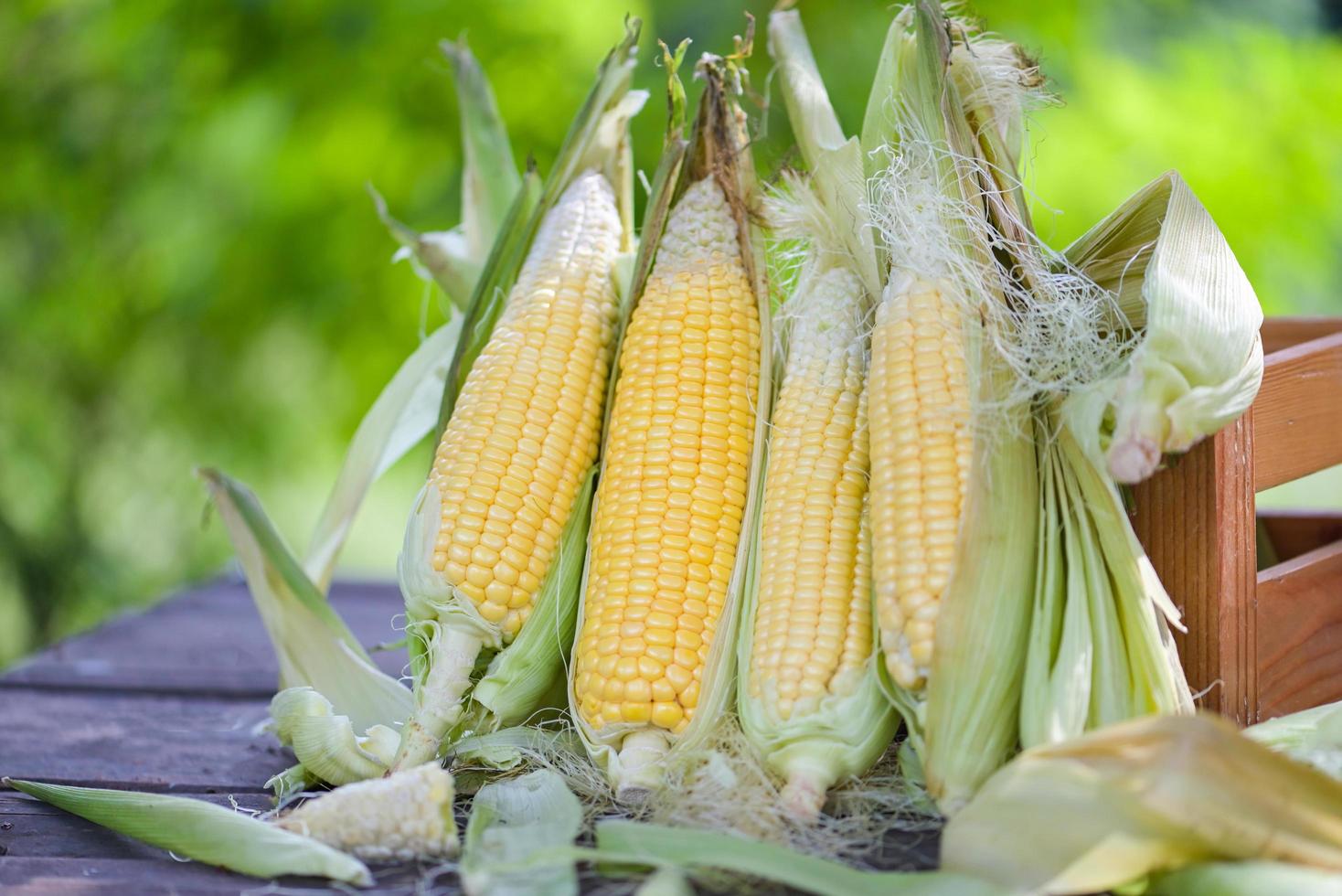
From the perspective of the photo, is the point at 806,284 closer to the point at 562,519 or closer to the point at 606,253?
the point at 606,253

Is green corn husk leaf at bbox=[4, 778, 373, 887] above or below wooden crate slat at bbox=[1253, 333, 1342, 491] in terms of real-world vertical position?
below

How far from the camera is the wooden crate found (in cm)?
117

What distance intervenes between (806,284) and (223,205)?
285cm

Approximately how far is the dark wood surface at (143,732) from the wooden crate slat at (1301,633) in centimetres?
98

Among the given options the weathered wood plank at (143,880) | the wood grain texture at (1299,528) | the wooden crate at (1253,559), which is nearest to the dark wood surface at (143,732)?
the weathered wood plank at (143,880)

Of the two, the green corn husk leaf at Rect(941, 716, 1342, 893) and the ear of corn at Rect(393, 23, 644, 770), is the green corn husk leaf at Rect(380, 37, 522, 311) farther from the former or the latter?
the green corn husk leaf at Rect(941, 716, 1342, 893)

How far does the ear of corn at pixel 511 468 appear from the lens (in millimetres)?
1258

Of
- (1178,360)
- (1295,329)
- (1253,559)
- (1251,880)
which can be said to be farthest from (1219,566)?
(1295,329)

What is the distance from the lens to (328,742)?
1.24m

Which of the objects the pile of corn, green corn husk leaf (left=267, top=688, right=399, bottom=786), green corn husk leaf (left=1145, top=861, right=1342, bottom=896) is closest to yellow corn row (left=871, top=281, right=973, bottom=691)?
the pile of corn

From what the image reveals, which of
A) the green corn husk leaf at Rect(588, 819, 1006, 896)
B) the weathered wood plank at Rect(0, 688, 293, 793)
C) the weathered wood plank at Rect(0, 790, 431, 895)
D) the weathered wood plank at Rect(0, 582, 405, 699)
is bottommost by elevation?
the weathered wood plank at Rect(0, 582, 405, 699)

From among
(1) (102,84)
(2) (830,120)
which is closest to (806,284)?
(2) (830,120)

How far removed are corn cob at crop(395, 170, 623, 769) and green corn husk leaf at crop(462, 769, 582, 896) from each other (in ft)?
0.46

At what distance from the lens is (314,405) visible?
12.9 ft
